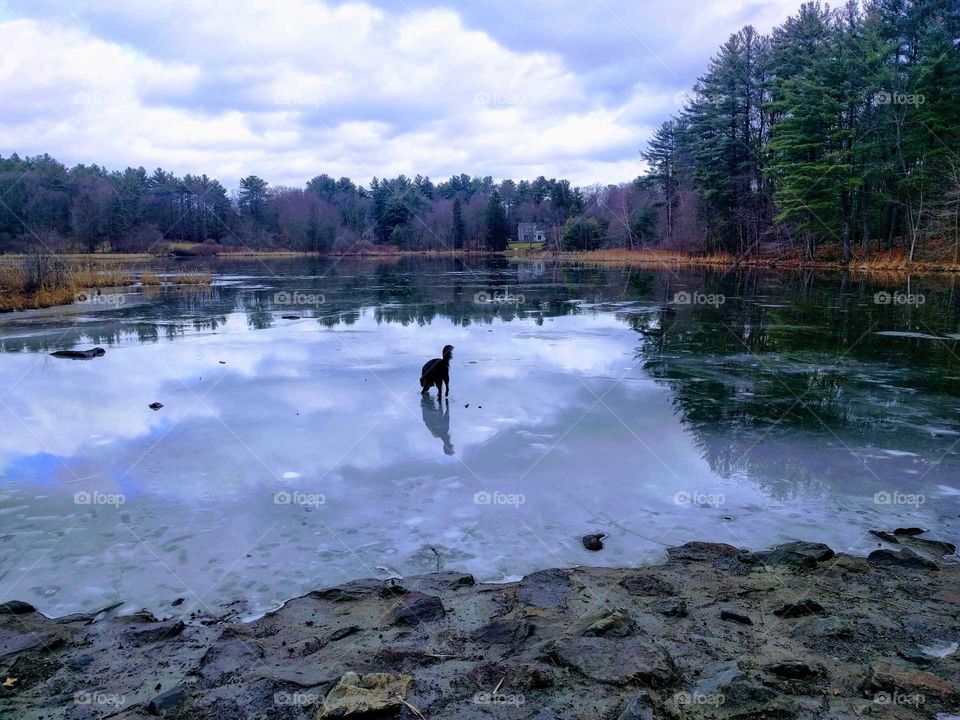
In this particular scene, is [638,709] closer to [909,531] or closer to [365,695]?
[365,695]

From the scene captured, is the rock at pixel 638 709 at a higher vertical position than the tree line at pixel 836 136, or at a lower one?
lower

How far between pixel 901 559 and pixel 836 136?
4087 centimetres

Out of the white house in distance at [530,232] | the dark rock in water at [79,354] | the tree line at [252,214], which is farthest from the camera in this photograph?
the white house in distance at [530,232]

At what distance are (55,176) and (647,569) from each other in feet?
357

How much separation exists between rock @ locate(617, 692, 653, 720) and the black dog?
6.79 meters

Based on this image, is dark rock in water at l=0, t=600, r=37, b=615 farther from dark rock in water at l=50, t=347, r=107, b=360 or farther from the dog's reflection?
dark rock in water at l=50, t=347, r=107, b=360

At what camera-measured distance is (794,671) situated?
130 inches

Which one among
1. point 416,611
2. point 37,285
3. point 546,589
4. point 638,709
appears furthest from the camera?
point 37,285

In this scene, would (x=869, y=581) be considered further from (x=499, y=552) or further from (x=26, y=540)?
(x=26, y=540)

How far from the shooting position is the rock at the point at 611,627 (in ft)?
12.2

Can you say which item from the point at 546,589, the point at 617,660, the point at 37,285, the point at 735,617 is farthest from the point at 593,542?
the point at 37,285

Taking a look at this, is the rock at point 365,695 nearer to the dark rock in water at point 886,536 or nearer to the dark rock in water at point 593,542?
the dark rock in water at point 593,542

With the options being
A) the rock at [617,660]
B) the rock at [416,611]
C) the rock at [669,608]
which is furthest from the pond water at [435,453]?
the rock at [617,660]

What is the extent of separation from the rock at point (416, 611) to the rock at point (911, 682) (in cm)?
233
